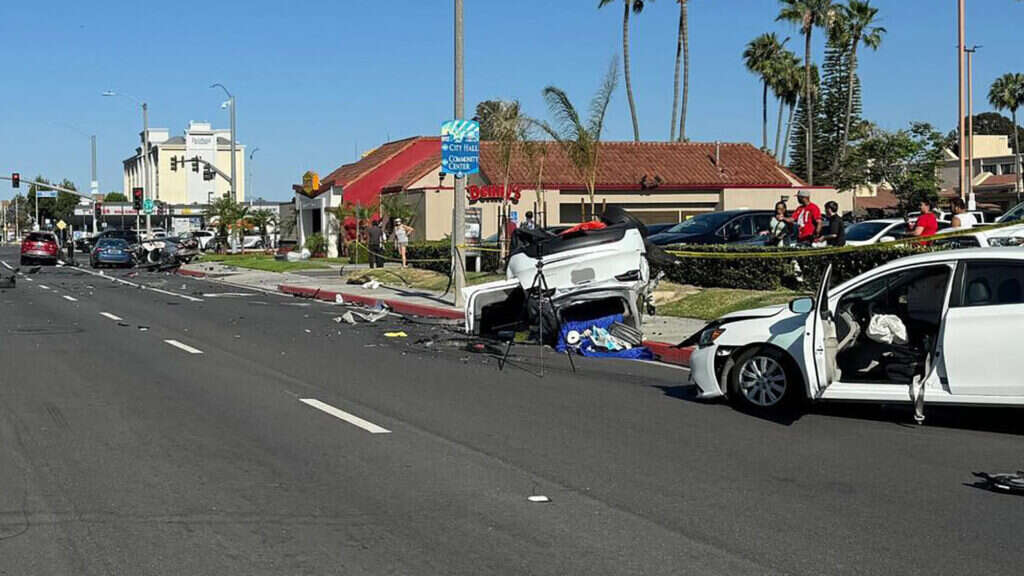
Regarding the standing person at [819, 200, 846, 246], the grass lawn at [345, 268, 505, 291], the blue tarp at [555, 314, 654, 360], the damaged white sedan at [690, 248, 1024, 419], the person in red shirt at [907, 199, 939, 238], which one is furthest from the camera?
the grass lawn at [345, 268, 505, 291]

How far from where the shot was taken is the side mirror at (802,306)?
1015 centimetres

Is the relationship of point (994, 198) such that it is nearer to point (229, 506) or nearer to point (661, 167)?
point (661, 167)

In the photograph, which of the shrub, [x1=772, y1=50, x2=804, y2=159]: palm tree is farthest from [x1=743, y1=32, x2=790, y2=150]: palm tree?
the shrub

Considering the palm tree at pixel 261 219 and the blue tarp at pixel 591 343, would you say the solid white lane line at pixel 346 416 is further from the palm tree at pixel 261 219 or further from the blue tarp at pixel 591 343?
the palm tree at pixel 261 219

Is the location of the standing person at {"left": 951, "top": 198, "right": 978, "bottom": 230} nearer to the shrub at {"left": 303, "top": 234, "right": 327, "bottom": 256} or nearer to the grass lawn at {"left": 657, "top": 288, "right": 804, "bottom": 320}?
the grass lawn at {"left": 657, "top": 288, "right": 804, "bottom": 320}

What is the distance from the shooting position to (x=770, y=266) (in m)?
20.4

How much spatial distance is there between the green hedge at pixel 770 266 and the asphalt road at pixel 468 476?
5.83 metres

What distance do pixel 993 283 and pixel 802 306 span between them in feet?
5.05

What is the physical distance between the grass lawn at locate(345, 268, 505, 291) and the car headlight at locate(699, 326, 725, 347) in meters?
16.6

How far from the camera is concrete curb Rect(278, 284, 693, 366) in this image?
49.5 ft

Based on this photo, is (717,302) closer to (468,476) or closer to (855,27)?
(468,476)

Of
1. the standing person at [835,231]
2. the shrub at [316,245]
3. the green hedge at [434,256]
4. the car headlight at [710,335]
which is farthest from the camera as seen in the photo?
the shrub at [316,245]

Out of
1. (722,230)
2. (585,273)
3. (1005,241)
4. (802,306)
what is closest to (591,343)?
(585,273)

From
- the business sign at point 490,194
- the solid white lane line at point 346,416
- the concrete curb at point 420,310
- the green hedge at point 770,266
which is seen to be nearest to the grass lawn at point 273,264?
the business sign at point 490,194
